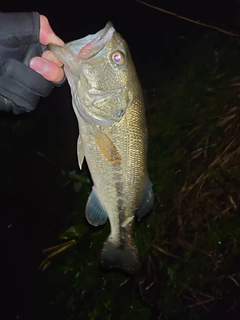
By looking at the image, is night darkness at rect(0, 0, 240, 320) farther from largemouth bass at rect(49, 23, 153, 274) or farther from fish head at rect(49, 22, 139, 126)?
fish head at rect(49, 22, 139, 126)

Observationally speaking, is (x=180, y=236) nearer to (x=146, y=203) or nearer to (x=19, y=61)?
(x=146, y=203)

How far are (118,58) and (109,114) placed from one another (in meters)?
0.28

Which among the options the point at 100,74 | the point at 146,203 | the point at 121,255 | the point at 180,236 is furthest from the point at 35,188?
the point at 100,74

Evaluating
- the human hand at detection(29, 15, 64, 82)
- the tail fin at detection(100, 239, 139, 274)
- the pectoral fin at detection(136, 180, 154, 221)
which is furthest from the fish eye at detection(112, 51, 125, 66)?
the tail fin at detection(100, 239, 139, 274)

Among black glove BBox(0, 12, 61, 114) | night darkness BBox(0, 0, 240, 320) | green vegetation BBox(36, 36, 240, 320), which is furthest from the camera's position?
night darkness BBox(0, 0, 240, 320)

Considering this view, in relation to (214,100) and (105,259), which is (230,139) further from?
(105,259)

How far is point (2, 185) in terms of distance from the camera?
4797 millimetres

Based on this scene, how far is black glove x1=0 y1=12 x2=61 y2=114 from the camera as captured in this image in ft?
6.17

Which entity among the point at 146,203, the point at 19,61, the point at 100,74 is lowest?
the point at 146,203

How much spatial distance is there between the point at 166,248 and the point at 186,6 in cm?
462

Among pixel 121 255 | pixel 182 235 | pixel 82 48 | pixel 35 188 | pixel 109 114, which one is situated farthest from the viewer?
pixel 35 188

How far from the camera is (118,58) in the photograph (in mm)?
1823

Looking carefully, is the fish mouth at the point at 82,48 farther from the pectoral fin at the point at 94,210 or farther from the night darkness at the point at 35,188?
the night darkness at the point at 35,188

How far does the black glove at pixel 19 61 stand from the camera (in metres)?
1.88
